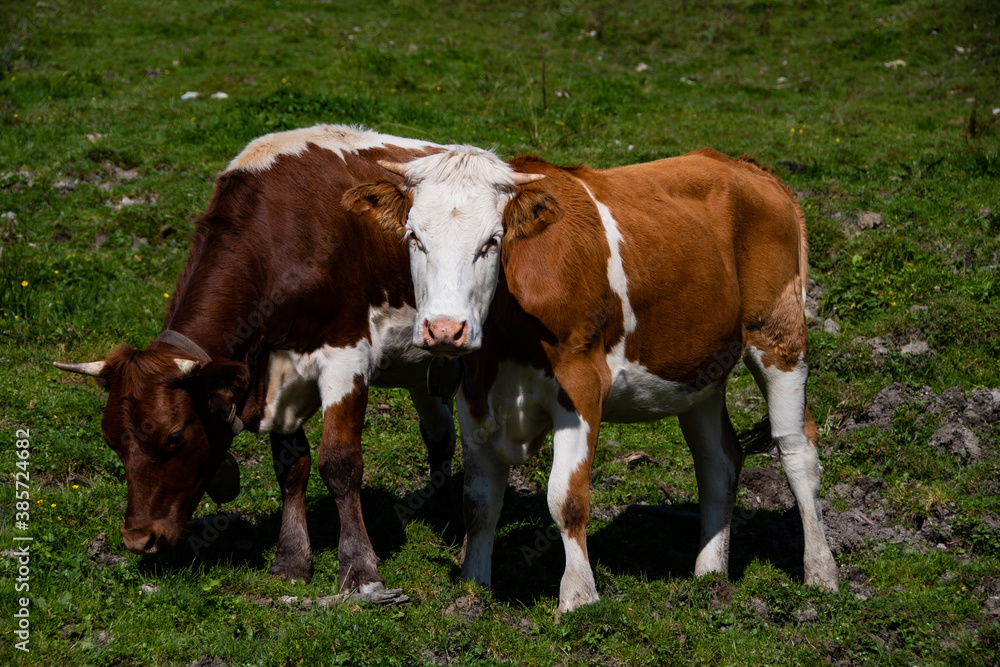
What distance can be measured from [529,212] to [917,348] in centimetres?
544

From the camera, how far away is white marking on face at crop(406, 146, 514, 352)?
480cm

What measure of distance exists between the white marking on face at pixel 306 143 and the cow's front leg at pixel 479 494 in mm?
2250

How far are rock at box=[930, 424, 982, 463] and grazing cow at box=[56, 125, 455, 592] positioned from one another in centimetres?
444

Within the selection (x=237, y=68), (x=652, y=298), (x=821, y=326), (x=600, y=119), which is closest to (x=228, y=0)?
(x=237, y=68)

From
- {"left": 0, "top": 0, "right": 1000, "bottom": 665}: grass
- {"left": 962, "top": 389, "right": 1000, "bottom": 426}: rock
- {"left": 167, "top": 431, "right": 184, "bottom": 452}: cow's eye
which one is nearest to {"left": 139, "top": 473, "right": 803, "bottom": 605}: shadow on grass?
{"left": 0, "top": 0, "right": 1000, "bottom": 665}: grass

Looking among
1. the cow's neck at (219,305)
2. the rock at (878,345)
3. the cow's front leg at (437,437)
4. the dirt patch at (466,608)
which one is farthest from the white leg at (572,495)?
the rock at (878,345)

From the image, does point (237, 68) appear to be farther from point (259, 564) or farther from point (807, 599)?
point (807, 599)

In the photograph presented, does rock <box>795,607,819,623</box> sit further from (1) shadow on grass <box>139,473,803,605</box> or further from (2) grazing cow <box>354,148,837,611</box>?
(1) shadow on grass <box>139,473,803,605</box>

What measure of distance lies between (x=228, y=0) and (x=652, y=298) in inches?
739

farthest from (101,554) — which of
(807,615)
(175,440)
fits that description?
(807,615)

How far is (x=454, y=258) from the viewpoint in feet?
16.1

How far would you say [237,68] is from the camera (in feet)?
55.3

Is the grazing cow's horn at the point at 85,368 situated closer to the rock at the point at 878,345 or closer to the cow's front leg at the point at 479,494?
the cow's front leg at the point at 479,494

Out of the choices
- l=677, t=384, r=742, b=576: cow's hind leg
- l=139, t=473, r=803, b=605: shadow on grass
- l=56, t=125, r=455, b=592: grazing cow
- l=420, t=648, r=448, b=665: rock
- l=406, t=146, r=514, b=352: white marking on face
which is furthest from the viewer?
l=677, t=384, r=742, b=576: cow's hind leg
